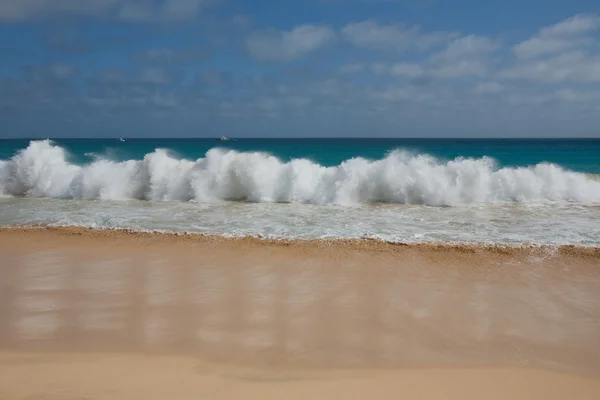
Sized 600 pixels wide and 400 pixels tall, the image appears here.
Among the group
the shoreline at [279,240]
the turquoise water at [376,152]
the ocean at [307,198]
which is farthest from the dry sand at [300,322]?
the turquoise water at [376,152]

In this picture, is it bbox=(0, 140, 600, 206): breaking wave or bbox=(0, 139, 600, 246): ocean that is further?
bbox=(0, 140, 600, 206): breaking wave

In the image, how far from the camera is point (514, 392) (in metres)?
3.24

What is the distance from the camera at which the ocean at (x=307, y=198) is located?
29.5 ft

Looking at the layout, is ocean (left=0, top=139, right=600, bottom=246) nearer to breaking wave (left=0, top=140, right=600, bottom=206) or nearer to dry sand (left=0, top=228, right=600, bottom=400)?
breaking wave (left=0, top=140, right=600, bottom=206)

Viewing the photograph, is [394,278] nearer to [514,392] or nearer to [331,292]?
[331,292]

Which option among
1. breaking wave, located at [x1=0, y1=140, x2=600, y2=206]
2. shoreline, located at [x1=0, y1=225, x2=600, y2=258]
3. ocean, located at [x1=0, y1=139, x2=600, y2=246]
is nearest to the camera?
shoreline, located at [x1=0, y1=225, x2=600, y2=258]

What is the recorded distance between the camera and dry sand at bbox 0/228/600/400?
3.32m

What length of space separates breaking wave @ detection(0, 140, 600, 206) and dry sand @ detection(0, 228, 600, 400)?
6.08m

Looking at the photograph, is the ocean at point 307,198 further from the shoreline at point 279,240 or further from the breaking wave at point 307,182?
the shoreline at point 279,240

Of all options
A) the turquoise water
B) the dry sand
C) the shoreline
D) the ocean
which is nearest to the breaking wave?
the ocean

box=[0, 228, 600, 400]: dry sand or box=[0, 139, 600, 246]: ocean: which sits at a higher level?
box=[0, 139, 600, 246]: ocean

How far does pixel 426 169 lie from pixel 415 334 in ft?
33.8

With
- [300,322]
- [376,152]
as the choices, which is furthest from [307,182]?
[376,152]

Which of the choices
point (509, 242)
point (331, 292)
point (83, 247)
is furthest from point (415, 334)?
point (83, 247)
